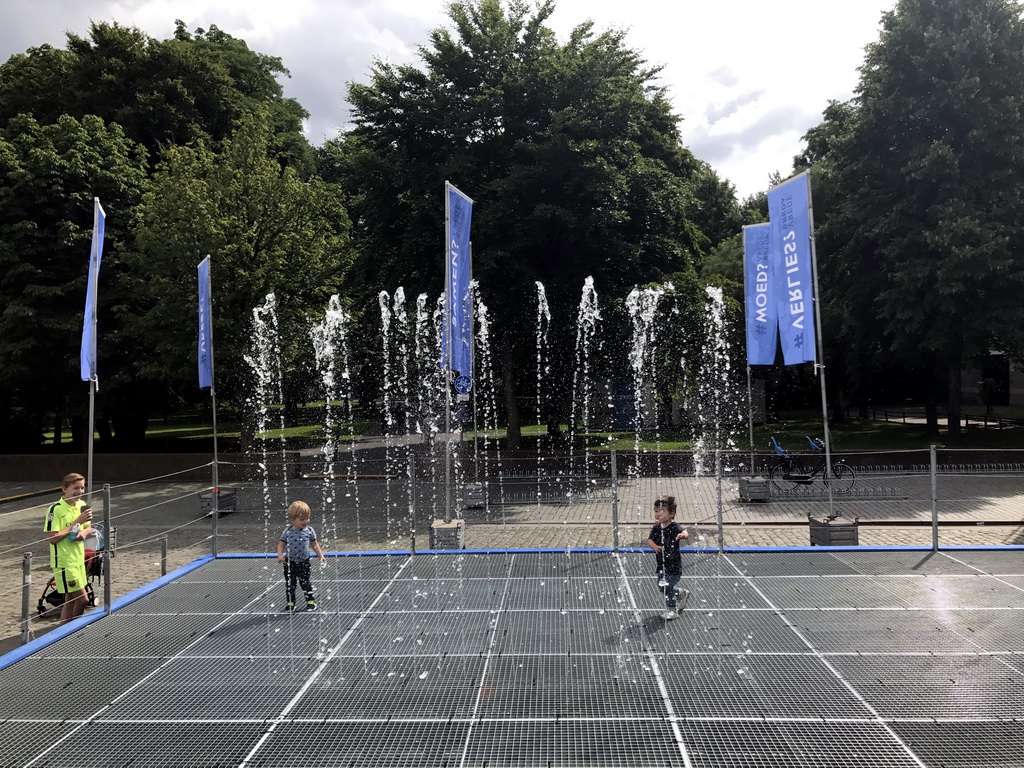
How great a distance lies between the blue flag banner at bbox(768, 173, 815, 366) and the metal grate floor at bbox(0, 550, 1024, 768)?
14.9 ft

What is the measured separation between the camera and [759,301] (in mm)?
15758

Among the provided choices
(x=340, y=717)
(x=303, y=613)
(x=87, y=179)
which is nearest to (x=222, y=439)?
(x=87, y=179)

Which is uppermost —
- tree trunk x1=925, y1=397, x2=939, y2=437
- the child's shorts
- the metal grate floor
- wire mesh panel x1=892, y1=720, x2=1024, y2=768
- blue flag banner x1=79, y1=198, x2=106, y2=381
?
blue flag banner x1=79, y1=198, x2=106, y2=381

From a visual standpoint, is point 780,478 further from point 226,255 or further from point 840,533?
point 226,255

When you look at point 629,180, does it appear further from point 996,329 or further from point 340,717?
point 340,717


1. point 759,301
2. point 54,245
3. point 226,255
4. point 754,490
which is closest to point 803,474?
point 754,490

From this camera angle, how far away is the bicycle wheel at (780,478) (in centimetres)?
1855

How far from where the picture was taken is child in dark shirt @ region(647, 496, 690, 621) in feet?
27.5

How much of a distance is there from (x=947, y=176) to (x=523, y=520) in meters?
18.5

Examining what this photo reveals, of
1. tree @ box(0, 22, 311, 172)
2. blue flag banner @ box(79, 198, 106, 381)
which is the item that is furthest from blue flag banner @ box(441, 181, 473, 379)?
tree @ box(0, 22, 311, 172)

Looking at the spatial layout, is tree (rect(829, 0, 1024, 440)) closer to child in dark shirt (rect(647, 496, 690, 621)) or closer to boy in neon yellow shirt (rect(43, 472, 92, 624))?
child in dark shirt (rect(647, 496, 690, 621))

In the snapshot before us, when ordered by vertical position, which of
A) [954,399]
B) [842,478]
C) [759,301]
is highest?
[759,301]

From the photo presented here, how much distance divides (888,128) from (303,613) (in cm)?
2536

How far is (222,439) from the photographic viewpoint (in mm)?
31844
